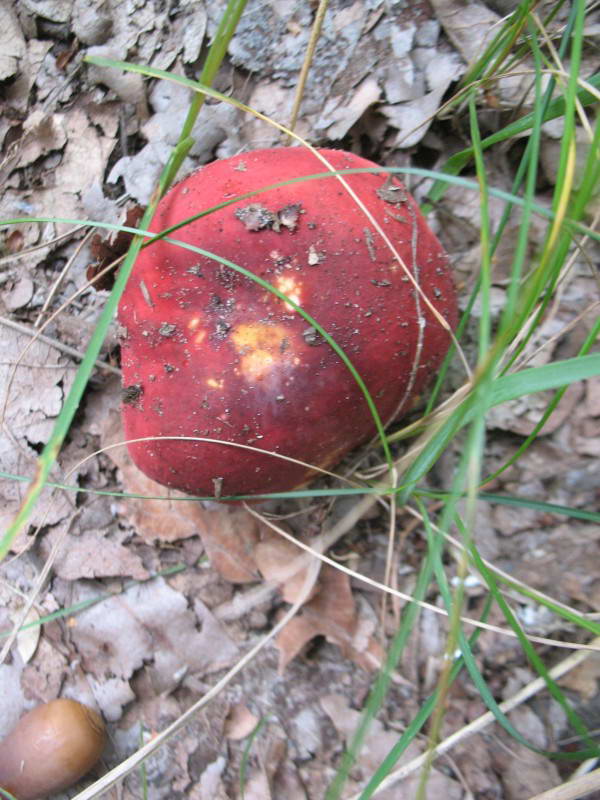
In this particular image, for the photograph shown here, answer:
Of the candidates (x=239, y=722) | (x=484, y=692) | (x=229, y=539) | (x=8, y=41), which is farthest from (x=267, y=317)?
(x=8, y=41)

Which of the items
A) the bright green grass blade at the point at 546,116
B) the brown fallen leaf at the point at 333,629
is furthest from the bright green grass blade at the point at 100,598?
the bright green grass blade at the point at 546,116

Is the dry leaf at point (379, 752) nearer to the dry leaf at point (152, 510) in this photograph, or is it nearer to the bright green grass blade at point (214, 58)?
the dry leaf at point (152, 510)

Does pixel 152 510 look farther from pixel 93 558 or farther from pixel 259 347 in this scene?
pixel 259 347

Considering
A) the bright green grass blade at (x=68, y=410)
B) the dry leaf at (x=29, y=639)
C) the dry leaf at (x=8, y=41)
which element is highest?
the dry leaf at (x=8, y=41)

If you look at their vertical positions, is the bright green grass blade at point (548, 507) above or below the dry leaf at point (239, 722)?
above

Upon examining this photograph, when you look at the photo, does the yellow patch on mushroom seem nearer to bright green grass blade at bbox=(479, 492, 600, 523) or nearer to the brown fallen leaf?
bright green grass blade at bbox=(479, 492, 600, 523)

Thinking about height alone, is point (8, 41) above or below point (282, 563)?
above

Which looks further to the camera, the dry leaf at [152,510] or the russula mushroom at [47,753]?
the dry leaf at [152,510]

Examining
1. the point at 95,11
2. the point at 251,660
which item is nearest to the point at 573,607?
the point at 251,660

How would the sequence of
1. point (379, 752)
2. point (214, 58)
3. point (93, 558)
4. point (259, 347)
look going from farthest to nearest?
point (93, 558) < point (379, 752) < point (259, 347) < point (214, 58)
